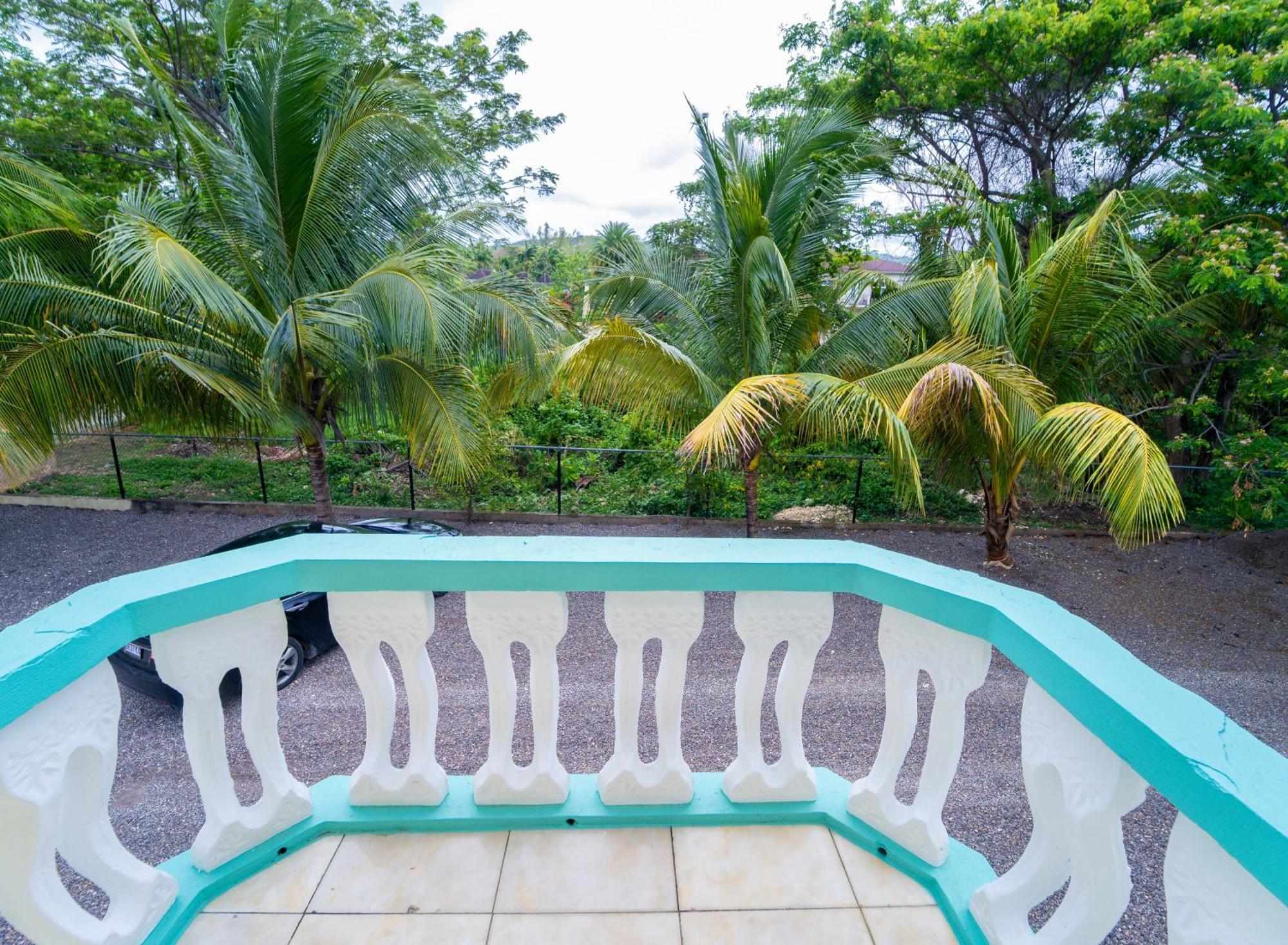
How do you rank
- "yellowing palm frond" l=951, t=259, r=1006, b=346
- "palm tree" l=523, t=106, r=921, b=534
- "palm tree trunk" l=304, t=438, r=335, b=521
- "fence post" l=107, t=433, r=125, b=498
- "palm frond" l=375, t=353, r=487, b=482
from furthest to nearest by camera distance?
"fence post" l=107, t=433, r=125, b=498, "palm tree trunk" l=304, t=438, r=335, b=521, "palm frond" l=375, t=353, r=487, b=482, "palm tree" l=523, t=106, r=921, b=534, "yellowing palm frond" l=951, t=259, r=1006, b=346

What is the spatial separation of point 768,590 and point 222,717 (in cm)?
149

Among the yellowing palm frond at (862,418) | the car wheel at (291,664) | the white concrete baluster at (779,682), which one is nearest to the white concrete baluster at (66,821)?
the white concrete baluster at (779,682)

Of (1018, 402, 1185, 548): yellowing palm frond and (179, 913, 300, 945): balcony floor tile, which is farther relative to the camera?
(1018, 402, 1185, 548): yellowing palm frond

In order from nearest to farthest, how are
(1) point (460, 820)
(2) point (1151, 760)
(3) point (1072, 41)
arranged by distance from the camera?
(2) point (1151, 760), (1) point (460, 820), (3) point (1072, 41)

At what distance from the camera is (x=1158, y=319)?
739 cm

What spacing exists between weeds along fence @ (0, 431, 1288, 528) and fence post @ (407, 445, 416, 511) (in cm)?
3

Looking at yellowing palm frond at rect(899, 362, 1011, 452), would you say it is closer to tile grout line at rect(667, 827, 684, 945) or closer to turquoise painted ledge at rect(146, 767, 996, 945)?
turquoise painted ledge at rect(146, 767, 996, 945)

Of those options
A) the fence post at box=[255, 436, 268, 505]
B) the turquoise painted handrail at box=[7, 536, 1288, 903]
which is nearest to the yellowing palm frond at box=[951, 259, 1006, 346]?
the turquoise painted handrail at box=[7, 536, 1288, 903]

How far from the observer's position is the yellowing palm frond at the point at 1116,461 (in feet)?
16.1

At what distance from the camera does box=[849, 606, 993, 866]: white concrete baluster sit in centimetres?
165

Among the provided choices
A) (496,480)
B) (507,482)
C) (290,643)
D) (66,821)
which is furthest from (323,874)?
(507,482)

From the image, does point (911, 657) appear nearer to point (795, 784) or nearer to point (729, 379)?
point (795, 784)

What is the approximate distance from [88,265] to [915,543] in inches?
403

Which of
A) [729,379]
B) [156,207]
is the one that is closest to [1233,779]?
[729,379]
